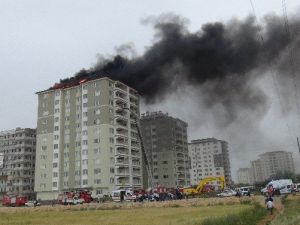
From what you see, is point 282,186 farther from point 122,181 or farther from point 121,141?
point 121,141

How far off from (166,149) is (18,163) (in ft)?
198

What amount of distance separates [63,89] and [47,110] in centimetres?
861

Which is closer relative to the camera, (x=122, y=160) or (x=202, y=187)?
(x=202, y=187)

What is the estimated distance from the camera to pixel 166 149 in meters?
158

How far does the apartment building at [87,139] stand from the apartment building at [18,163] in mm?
34090

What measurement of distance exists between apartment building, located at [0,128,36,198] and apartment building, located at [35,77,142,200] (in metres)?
34.1

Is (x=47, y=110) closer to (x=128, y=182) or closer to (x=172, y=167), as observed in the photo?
(x=128, y=182)

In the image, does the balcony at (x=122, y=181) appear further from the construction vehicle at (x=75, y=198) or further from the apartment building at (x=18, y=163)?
the apartment building at (x=18, y=163)

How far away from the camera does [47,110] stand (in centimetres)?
12425

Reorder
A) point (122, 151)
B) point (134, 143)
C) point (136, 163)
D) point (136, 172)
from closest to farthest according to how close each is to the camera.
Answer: point (122, 151) < point (136, 172) < point (136, 163) < point (134, 143)

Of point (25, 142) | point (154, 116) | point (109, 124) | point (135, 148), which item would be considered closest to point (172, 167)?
point (154, 116)

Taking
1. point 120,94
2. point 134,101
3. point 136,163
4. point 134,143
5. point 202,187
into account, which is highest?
point 120,94

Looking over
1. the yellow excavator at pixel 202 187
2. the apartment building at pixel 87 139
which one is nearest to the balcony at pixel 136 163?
the apartment building at pixel 87 139

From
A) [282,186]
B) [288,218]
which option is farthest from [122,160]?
[288,218]
